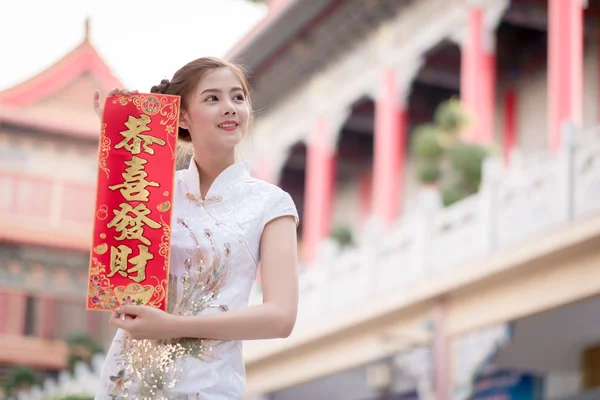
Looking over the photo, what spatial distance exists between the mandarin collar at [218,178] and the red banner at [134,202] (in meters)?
0.13

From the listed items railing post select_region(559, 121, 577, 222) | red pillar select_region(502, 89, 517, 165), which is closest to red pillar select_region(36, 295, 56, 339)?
red pillar select_region(502, 89, 517, 165)

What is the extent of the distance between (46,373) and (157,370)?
70.3ft

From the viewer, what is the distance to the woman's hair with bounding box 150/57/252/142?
6.67 ft

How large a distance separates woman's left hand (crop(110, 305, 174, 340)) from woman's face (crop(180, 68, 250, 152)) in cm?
39

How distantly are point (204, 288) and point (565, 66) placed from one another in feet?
23.6

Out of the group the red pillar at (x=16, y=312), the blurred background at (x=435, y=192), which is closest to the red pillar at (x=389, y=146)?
the blurred background at (x=435, y=192)

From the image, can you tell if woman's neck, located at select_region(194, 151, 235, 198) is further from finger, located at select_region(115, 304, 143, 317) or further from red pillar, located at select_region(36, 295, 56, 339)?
red pillar, located at select_region(36, 295, 56, 339)

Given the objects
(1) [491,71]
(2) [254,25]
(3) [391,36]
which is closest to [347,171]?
(2) [254,25]

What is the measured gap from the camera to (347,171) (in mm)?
14945

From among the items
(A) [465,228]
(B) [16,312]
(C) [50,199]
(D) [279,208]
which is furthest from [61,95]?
(D) [279,208]

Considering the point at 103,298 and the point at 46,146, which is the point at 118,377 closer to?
the point at 103,298

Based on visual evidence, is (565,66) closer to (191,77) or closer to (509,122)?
(509,122)

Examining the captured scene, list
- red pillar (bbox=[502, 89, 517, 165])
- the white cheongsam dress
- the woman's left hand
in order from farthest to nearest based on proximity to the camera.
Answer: red pillar (bbox=[502, 89, 517, 165]) < the white cheongsam dress < the woman's left hand

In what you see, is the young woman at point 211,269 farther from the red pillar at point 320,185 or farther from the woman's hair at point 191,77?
the red pillar at point 320,185
